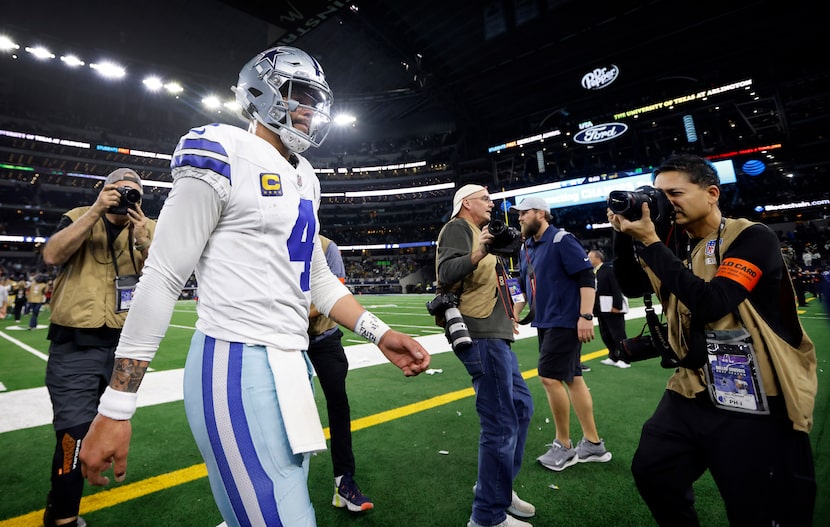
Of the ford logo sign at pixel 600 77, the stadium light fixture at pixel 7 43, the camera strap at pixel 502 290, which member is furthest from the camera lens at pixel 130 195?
the ford logo sign at pixel 600 77

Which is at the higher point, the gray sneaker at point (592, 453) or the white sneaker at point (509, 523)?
the white sneaker at point (509, 523)

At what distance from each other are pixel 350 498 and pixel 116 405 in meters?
1.98

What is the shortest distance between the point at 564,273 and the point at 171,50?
35.1 meters

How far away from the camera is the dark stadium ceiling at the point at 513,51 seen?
25.0 m

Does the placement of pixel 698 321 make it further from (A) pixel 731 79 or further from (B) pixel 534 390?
(A) pixel 731 79

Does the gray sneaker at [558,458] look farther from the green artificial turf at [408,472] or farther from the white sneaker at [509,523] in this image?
the white sneaker at [509,523]

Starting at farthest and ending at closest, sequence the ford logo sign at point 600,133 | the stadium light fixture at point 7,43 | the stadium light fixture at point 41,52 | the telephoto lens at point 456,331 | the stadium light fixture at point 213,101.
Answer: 1. the stadium light fixture at point 213,101
2. the ford logo sign at point 600,133
3. the stadium light fixture at point 41,52
4. the stadium light fixture at point 7,43
5. the telephoto lens at point 456,331

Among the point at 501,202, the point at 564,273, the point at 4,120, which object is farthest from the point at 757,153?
the point at 4,120

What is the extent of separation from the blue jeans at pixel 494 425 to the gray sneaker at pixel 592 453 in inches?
47.7

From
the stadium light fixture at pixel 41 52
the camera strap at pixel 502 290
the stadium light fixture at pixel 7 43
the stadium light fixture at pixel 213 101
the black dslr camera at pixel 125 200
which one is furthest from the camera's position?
the stadium light fixture at pixel 213 101

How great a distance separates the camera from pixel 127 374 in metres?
1.06

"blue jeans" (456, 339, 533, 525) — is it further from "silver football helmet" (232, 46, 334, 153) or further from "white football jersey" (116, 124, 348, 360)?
"silver football helmet" (232, 46, 334, 153)

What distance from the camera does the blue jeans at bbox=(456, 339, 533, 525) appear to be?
2268mm

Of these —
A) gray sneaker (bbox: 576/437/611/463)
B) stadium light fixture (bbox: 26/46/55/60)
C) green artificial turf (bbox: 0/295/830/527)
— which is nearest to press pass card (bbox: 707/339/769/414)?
green artificial turf (bbox: 0/295/830/527)
